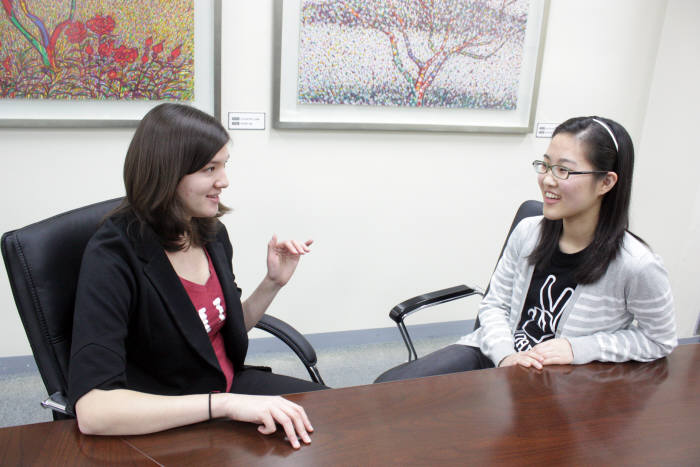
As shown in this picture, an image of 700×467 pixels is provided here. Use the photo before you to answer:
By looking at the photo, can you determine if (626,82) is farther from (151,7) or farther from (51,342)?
(51,342)

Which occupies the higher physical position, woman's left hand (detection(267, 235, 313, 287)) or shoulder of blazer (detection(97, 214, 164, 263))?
shoulder of blazer (detection(97, 214, 164, 263))

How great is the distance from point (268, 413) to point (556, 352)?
792 mm

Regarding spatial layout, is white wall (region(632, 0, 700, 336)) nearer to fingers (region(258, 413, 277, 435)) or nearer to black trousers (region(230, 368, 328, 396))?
black trousers (region(230, 368, 328, 396))

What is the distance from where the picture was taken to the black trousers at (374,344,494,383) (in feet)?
5.10

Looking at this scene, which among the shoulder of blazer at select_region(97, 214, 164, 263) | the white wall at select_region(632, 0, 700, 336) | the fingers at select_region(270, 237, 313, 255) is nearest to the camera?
the shoulder of blazer at select_region(97, 214, 164, 263)

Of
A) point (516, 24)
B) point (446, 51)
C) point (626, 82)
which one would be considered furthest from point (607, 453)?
point (626, 82)

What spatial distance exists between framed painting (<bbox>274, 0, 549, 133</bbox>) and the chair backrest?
1.42 m

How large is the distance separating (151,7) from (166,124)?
3.98 feet

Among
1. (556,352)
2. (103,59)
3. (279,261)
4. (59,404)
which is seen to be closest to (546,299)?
(556,352)

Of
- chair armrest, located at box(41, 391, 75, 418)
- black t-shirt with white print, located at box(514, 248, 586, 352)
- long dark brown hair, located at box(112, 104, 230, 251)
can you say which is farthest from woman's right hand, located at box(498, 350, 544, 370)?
chair armrest, located at box(41, 391, 75, 418)

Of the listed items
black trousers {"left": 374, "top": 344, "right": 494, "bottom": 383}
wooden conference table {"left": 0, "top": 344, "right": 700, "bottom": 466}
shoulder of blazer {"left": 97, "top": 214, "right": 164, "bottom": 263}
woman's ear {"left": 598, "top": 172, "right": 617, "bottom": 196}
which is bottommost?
black trousers {"left": 374, "top": 344, "right": 494, "bottom": 383}

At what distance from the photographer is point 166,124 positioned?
125 centimetres

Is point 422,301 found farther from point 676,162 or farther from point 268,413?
point 676,162

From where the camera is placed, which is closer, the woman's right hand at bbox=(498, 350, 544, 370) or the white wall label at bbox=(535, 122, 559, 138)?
the woman's right hand at bbox=(498, 350, 544, 370)
